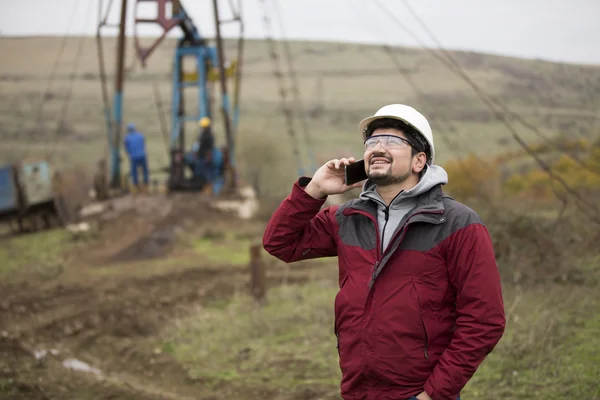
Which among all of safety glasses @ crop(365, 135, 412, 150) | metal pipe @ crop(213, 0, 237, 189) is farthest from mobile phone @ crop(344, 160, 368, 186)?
metal pipe @ crop(213, 0, 237, 189)

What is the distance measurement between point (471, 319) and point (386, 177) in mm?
672

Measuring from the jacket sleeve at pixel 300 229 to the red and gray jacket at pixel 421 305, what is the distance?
0.29 metres

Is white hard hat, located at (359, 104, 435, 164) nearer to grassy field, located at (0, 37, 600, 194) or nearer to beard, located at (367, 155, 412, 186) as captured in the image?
beard, located at (367, 155, 412, 186)

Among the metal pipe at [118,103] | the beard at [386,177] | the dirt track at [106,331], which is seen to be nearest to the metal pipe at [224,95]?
the metal pipe at [118,103]

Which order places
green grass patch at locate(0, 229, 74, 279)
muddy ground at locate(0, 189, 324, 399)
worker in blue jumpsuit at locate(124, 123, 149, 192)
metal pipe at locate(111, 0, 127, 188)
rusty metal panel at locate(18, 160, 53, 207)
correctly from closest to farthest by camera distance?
muddy ground at locate(0, 189, 324, 399) → green grass patch at locate(0, 229, 74, 279) → metal pipe at locate(111, 0, 127, 188) → worker in blue jumpsuit at locate(124, 123, 149, 192) → rusty metal panel at locate(18, 160, 53, 207)

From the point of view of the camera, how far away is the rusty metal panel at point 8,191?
17.6 meters

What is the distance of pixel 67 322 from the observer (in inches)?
343

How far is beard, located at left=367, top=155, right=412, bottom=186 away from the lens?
2996 millimetres

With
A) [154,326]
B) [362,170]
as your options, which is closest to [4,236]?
[154,326]

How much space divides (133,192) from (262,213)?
3270 mm

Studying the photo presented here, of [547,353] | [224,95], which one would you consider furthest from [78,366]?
[224,95]

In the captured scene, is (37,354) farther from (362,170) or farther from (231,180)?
(231,180)

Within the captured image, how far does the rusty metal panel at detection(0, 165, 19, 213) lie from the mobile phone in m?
16.0

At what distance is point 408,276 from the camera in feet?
9.46
